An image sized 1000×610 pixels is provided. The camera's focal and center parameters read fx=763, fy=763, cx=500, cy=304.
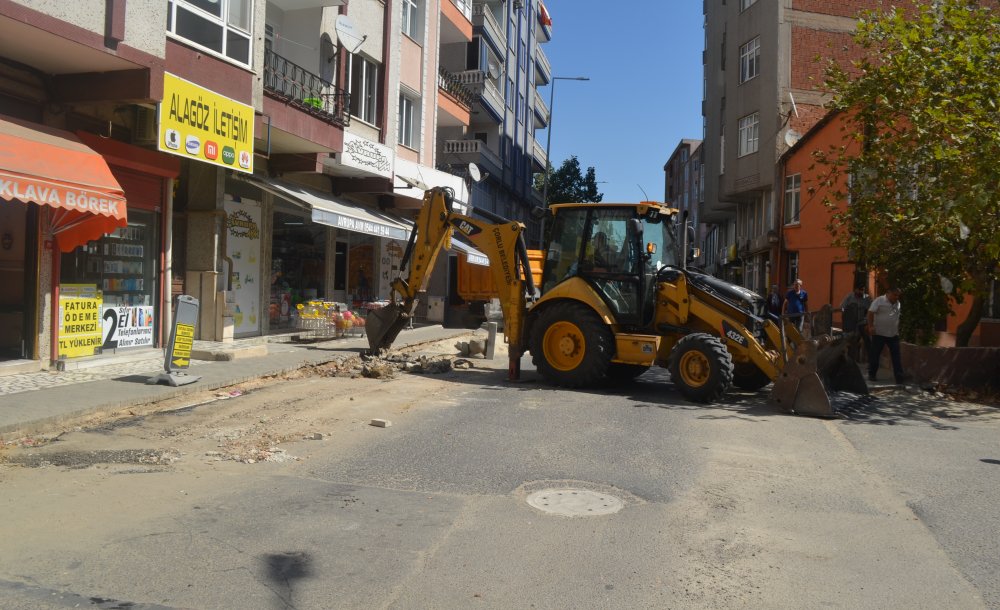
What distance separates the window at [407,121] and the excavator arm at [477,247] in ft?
31.8

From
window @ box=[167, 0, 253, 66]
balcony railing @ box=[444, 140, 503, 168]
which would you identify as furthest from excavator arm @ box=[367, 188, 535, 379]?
balcony railing @ box=[444, 140, 503, 168]

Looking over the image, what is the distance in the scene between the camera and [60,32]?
8.86 metres

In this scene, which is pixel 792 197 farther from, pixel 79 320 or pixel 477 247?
pixel 79 320

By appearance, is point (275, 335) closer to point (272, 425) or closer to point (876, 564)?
point (272, 425)

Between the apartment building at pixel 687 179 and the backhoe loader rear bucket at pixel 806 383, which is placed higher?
the apartment building at pixel 687 179

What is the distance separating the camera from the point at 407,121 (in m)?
22.8

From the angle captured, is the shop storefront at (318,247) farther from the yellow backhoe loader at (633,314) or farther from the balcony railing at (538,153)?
the balcony railing at (538,153)

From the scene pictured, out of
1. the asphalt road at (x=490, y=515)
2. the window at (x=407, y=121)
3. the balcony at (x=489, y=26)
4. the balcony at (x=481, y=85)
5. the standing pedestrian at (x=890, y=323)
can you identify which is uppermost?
the balcony at (x=489, y=26)

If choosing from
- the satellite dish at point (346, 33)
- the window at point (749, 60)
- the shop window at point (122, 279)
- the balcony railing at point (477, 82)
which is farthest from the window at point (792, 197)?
the shop window at point (122, 279)

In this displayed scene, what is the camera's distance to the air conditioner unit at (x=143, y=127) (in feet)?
38.7

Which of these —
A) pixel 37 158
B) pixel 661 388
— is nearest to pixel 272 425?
pixel 37 158

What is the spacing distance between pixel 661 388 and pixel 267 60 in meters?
9.63

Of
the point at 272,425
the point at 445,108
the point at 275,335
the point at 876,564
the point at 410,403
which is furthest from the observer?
the point at 445,108

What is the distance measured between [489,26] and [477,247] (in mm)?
25246
